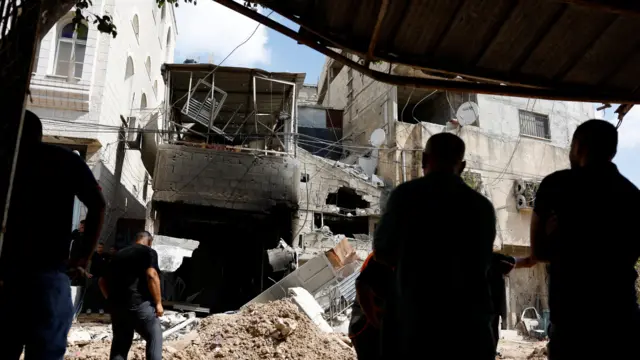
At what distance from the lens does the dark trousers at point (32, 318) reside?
86.9 inches

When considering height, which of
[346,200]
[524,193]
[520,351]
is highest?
[524,193]

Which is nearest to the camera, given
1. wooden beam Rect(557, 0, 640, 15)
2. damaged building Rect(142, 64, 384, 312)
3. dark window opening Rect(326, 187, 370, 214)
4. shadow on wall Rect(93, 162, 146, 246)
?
wooden beam Rect(557, 0, 640, 15)

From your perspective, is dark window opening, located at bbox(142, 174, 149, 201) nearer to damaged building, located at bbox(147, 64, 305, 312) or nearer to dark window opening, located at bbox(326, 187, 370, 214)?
damaged building, located at bbox(147, 64, 305, 312)

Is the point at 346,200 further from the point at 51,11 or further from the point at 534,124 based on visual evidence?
the point at 51,11

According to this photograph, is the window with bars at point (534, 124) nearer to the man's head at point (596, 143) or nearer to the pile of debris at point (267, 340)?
the pile of debris at point (267, 340)

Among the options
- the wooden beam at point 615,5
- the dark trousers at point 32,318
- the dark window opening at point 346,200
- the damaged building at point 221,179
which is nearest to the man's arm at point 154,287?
the dark trousers at point 32,318

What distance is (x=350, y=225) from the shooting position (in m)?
20.1

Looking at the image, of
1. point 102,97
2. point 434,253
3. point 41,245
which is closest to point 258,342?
point 41,245

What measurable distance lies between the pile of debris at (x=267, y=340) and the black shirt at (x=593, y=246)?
634 centimetres

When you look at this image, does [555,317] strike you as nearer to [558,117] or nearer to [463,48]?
[463,48]

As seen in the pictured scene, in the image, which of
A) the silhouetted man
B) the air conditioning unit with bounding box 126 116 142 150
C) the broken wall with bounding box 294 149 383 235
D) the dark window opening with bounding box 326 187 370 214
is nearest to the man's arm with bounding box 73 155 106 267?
the silhouetted man

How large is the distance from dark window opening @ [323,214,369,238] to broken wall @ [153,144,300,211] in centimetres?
349

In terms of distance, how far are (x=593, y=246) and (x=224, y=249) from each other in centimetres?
1804

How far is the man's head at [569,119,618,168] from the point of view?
246cm
